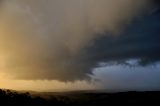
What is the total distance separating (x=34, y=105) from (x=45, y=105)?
1344 centimetres

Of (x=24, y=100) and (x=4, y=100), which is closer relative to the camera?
(x=4, y=100)

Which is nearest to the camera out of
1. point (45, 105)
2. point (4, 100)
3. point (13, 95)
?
point (4, 100)

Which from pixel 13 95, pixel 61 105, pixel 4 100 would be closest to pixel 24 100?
pixel 13 95

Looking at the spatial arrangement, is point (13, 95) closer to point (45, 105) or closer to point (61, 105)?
point (45, 105)

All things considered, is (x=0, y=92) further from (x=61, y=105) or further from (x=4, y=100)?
(x=61, y=105)

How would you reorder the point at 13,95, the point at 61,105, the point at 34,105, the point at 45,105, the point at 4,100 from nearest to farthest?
the point at 4,100, the point at 13,95, the point at 34,105, the point at 45,105, the point at 61,105

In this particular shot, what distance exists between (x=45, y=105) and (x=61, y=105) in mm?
16127

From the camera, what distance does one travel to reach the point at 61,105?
140m

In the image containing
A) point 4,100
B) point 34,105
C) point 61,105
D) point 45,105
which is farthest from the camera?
point 61,105

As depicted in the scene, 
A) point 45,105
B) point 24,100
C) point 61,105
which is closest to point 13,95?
point 24,100

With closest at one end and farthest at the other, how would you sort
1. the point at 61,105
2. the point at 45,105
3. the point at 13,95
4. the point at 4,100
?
the point at 4,100, the point at 13,95, the point at 45,105, the point at 61,105

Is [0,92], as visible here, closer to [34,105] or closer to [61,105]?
[34,105]

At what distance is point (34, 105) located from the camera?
112125 millimetres

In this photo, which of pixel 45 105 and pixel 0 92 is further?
pixel 45 105
